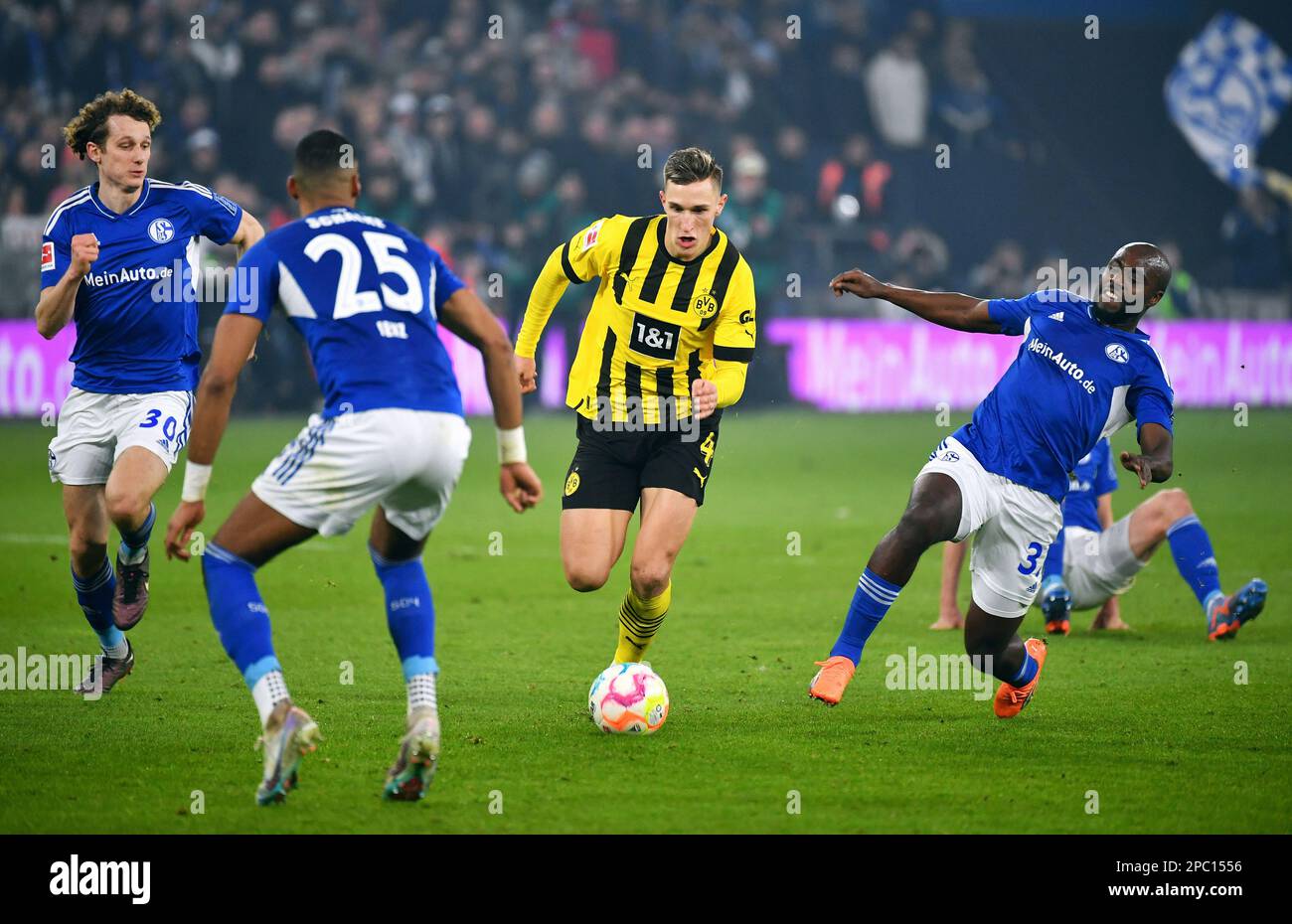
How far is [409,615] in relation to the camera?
5.38m

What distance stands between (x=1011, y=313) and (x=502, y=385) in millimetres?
2450

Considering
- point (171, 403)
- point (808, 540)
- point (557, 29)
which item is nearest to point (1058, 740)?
point (171, 403)

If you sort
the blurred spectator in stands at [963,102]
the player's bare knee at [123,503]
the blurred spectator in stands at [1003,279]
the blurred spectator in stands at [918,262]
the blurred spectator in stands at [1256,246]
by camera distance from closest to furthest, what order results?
the player's bare knee at [123,503], the blurred spectator in stands at [918,262], the blurred spectator in stands at [1003,279], the blurred spectator in stands at [1256,246], the blurred spectator in stands at [963,102]

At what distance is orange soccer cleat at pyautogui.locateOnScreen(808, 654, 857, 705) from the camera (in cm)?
641

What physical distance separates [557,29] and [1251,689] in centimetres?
1831

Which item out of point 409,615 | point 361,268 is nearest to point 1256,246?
point 409,615

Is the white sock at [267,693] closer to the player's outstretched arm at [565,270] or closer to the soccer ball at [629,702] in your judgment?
the soccer ball at [629,702]

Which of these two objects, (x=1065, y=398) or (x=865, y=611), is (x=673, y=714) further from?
(x=1065, y=398)

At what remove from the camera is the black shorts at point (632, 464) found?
6.93 m

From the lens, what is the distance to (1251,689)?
7266mm

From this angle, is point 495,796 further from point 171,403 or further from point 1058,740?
point 171,403

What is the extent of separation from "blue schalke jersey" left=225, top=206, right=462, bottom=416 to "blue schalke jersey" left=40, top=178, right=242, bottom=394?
7.79 ft

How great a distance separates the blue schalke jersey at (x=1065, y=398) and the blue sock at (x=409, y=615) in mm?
2409

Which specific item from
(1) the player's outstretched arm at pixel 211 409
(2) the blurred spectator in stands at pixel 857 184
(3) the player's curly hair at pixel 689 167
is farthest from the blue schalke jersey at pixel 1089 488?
(2) the blurred spectator in stands at pixel 857 184
